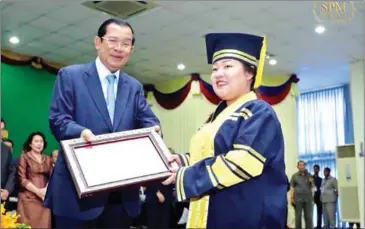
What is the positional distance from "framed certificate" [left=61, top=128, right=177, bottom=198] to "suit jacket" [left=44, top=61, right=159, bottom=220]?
0.18 ft

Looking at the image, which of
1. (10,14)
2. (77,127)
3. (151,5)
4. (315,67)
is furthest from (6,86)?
(77,127)

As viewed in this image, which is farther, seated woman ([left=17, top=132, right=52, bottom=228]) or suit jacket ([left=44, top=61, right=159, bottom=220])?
seated woman ([left=17, top=132, right=52, bottom=228])

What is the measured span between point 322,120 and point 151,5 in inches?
265

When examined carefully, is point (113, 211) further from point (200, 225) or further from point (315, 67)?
point (315, 67)

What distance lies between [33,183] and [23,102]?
3.52m

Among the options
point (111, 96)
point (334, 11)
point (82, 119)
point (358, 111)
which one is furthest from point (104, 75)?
point (358, 111)

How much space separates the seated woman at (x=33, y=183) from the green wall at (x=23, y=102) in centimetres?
293

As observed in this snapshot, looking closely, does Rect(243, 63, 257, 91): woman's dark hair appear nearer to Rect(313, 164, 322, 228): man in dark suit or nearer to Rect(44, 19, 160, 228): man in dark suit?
Rect(44, 19, 160, 228): man in dark suit

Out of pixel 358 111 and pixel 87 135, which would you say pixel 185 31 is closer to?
pixel 358 111

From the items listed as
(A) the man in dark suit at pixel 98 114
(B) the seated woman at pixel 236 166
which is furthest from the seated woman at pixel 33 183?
(B) the seated woman at pixel 236 166

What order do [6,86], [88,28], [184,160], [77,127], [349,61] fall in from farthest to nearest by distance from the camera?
1. [349,61]
2. [6,86]
3. [88,28]
4. [184,160]
5. [77,127]

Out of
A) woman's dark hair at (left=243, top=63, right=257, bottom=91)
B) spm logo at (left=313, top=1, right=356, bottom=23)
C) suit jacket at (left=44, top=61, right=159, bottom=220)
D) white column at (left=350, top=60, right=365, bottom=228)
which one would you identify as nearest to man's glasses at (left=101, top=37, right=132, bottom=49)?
suit jacket at (left=44, top=61, right=159, bottom=220)

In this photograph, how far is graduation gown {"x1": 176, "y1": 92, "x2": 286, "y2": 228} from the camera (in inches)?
65.0

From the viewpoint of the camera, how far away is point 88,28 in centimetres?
760
